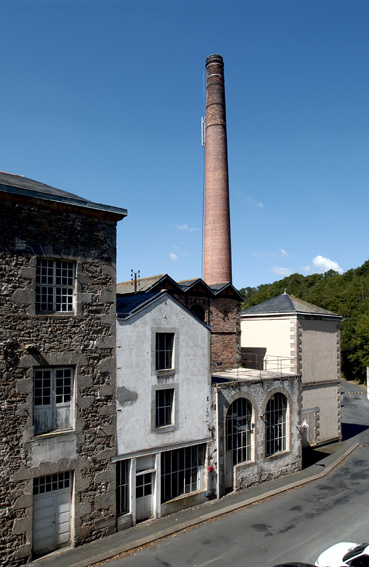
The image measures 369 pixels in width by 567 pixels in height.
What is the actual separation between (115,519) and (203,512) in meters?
3.46

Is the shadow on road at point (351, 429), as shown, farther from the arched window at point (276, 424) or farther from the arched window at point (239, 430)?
the arched window at point (239, 430)

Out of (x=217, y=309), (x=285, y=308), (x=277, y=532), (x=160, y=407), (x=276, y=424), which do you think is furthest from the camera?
(x=217, y=309)

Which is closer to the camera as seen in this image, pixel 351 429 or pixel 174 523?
pixel 174 523

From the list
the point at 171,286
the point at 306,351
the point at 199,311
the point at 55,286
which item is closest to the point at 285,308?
the point at 306,351

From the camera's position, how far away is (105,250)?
1442 centimetres

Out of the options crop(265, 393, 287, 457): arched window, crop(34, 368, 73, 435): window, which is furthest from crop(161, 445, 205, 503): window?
crop(34, 368, 73, 435): window

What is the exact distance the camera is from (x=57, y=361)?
1322cm

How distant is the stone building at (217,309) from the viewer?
24781 mm

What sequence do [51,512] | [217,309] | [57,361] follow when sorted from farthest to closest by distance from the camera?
[217,309], [57,361], [51,512]

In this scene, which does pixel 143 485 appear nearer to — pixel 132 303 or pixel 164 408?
pixel 164 408

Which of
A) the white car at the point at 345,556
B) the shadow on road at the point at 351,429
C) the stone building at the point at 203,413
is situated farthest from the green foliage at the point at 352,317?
the white car at the point at 345,556

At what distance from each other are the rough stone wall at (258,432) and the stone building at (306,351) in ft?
11.3

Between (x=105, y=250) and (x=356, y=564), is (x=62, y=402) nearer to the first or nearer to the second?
(x=105, y=250)

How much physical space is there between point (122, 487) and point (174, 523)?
86.1 inches
